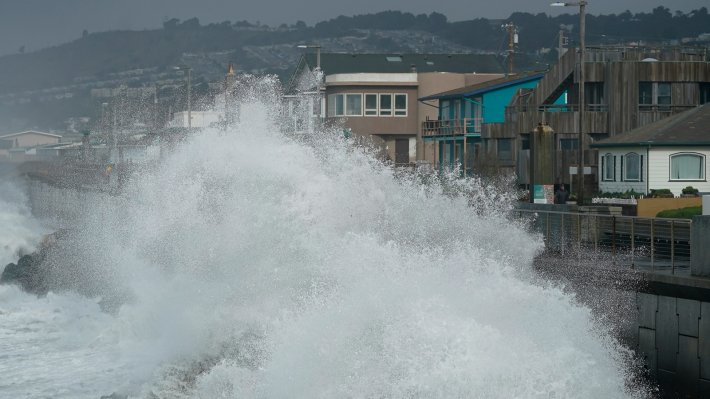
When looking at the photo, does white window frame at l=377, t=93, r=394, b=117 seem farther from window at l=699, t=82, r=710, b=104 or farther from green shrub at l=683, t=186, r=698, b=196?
green shrub at l=683, t=186, r=698, b=196

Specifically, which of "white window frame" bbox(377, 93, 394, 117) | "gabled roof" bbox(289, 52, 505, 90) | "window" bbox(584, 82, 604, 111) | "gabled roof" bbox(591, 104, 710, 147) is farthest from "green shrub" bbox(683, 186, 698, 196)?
"gabled roof" bbox(289, 52, 505, 90)

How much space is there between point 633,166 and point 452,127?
19972 mm

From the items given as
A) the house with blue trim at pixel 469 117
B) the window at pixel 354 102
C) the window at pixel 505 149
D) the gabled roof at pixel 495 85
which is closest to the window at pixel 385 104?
the window at pixel 354 102

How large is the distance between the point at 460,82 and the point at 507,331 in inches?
2150

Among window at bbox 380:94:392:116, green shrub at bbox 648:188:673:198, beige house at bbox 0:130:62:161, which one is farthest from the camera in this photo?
beige house at bbox 0:130:62:161

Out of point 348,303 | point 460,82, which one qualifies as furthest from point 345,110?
point 348,303

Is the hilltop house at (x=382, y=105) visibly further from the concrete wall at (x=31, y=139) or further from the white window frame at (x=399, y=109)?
the concrete wall at (x=31, y=139)

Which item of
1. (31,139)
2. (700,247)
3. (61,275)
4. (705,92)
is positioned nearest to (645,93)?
(705,92)

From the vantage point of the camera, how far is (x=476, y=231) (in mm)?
22500

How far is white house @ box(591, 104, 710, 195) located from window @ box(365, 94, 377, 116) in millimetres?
28917

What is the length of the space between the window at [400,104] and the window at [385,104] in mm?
338

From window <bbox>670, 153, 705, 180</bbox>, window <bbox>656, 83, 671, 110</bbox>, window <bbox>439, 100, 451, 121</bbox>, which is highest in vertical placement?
window <bbox>439, 100, 451, 121</bbox>

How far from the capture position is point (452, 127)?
180ft

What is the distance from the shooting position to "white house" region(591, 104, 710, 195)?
33.9m
